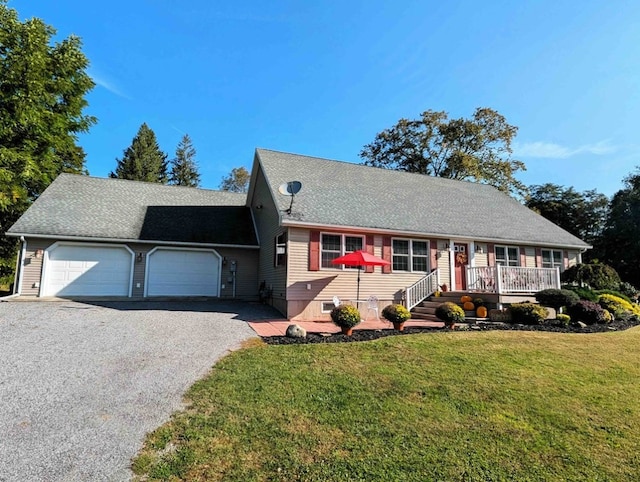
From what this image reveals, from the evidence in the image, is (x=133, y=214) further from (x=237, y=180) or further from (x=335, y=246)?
(x=237, y=180)

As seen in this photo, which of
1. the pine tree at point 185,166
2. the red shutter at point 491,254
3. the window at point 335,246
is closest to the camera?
the window at point 335,246

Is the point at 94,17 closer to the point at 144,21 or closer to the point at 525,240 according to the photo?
the point at 144,21

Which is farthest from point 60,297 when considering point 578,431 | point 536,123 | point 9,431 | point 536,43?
point 536,123

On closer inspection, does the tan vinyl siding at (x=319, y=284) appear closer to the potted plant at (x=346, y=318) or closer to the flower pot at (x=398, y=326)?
the flower pot at (x=398, y=326)

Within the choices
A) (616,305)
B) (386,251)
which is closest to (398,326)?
(386,251)

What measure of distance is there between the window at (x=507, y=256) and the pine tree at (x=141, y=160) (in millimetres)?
34460

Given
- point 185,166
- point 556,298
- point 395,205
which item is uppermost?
point 185,166

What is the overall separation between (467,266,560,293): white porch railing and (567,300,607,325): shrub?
5.33ft

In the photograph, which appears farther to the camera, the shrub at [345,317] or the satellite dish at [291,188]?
the satellite dish at [291,188]

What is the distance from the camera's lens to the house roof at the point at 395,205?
514 inches

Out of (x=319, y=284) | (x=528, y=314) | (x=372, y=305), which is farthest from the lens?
(x=319, y=284)

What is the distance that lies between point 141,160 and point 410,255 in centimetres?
3464

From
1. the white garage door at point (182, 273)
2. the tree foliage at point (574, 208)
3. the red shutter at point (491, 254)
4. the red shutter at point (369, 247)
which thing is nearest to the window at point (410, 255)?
the red shutter at point (369, 247)

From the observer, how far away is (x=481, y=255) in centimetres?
1508
